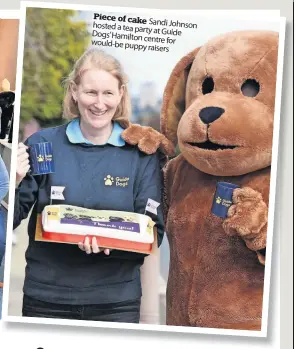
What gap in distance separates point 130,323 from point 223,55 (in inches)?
37.2

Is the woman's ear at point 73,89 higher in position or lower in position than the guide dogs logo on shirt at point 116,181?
higher

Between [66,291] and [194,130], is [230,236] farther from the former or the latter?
[66,291]

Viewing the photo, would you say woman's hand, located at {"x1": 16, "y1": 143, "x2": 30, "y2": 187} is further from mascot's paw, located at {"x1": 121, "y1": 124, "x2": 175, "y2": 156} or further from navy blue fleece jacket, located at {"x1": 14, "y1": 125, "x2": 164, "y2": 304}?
mascot's paw, located at {"x1": 121, "y1": 124, "x2": 175, "y2": 156}

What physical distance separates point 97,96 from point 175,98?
10.2 inches

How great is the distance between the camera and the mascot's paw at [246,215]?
2004 mm

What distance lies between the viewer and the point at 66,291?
7.06 ft

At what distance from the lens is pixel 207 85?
6.71ft

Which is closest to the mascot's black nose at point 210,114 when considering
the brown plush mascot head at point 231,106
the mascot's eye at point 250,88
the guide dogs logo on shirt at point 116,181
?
the brown plush mascot head at point 231,106

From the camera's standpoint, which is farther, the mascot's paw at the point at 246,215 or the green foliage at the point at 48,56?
the green foliage at the point at 48,56

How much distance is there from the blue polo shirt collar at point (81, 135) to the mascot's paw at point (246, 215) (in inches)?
16.7

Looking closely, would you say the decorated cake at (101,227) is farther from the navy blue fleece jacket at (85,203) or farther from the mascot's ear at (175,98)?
the mascot's ear at (175,98)

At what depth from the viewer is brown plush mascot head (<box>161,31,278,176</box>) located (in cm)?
197

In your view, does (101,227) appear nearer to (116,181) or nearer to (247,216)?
(116,181)

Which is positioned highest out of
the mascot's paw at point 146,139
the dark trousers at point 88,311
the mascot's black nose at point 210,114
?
the mascot's black nose at point 210,114
